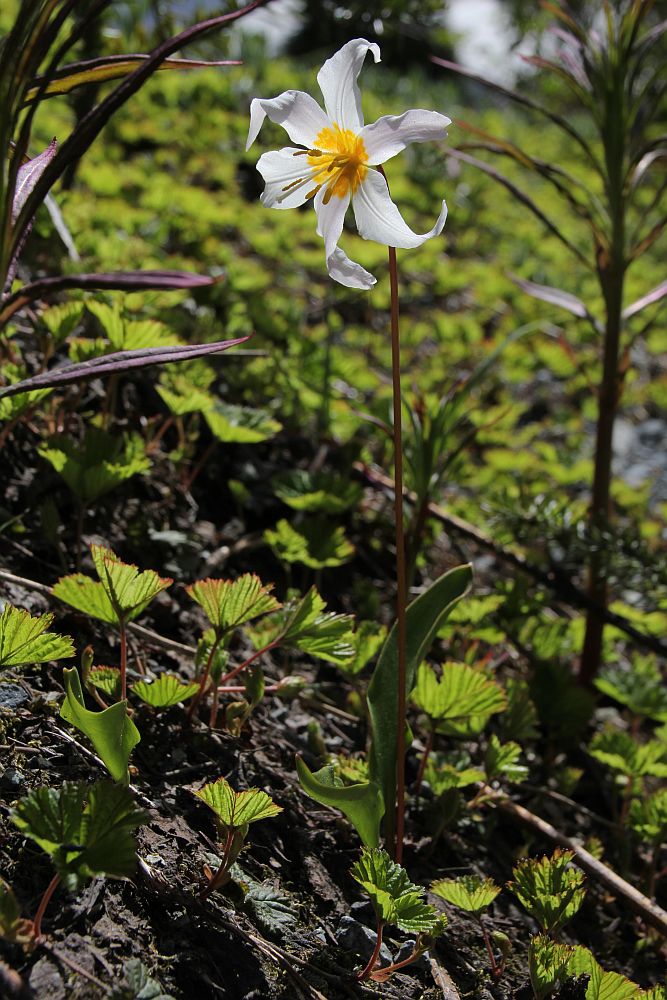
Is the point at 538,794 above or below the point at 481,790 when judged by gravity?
below

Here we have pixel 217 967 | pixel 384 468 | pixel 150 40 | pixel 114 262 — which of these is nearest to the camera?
pixel 217 967

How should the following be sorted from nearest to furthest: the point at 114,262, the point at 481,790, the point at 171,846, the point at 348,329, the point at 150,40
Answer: the point at 171,846, the point at 481,790, the point at 114,262, the point at 150,40, the point at 348,329

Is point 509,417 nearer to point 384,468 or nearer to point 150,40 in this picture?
point 384,468

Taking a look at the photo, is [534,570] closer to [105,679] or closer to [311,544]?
[311,544]

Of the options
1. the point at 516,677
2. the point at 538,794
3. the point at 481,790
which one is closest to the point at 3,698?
the point at 481,790

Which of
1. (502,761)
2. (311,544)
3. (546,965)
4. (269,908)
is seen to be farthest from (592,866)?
(311,544)

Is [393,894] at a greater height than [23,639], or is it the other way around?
[23,639]
